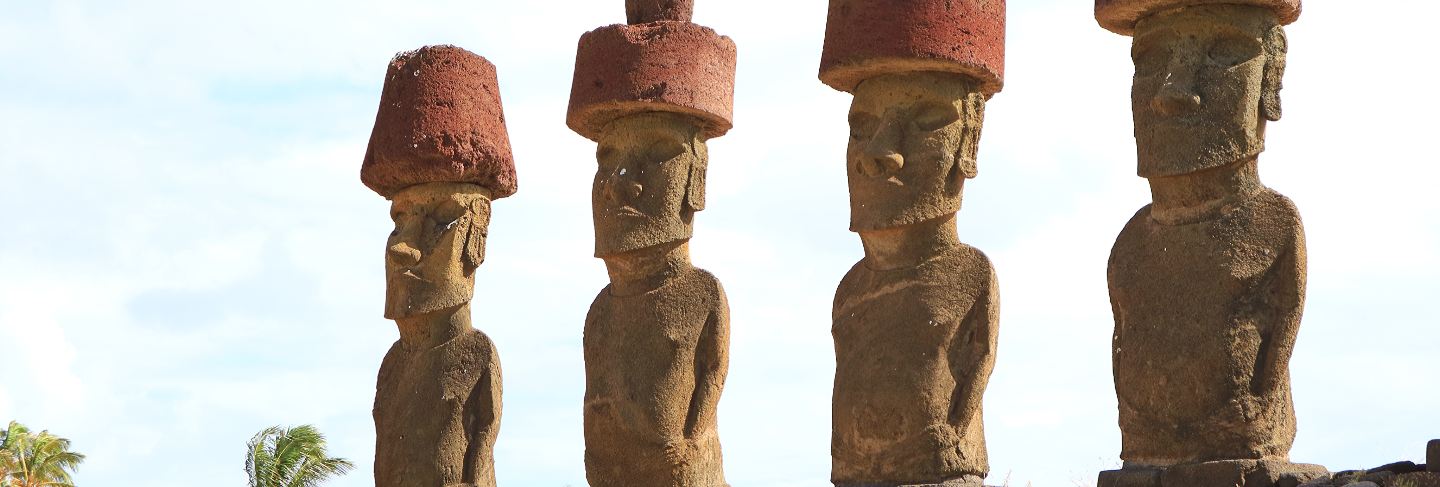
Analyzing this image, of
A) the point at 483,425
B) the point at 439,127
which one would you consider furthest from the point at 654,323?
the point at 439,127

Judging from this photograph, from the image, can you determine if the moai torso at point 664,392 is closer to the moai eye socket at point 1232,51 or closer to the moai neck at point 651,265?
the moai neck at point 651,265

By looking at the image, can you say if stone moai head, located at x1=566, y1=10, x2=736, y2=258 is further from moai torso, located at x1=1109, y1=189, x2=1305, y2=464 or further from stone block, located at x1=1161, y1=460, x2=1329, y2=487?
stone block, located at x1=1161, y1=460, x2=1329, y2=487

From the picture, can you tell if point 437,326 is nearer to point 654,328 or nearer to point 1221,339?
point 654,328

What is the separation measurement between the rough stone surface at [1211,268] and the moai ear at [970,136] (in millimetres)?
1072

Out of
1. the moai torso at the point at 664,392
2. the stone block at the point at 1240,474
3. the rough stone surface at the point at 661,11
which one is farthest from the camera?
the rough stone surface at the point at 661,11

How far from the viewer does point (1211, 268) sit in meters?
8.09

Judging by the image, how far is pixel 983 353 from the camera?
9.12 metres

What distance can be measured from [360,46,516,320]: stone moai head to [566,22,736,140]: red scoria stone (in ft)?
3.52

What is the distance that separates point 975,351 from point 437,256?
3.71 meters

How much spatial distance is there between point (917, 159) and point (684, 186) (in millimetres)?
1692

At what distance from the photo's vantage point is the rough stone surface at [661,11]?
10914 mm

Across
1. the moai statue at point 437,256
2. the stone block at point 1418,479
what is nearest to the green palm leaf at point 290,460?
the moai statue at point 437,256

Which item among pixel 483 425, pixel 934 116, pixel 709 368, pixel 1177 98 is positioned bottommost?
pixel 709 368

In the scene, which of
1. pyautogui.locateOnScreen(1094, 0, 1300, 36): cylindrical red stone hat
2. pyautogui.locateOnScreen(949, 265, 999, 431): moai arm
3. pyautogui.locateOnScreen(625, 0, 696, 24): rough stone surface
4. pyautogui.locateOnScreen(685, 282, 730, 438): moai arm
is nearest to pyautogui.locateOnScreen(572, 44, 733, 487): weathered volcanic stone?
pyautogui.locateOnScreen(685, 282, 730, 438): moai arm
